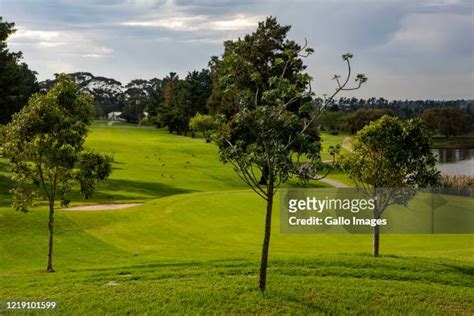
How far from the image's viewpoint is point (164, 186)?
5575 cm

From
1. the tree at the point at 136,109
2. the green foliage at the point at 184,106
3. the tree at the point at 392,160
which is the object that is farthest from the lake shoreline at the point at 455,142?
the tree at the point at 392,160

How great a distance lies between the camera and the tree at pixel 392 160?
70.9 feet

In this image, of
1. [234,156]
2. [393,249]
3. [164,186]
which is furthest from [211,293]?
[164,186]

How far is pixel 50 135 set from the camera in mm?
19906

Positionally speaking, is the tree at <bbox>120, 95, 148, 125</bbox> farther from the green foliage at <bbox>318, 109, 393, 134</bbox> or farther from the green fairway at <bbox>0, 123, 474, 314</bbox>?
the green fairway at <bbox>0, 123, 474, 314</bbox>

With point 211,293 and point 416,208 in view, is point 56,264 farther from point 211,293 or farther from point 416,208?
point 416,208

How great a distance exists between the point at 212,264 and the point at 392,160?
8.51 metres

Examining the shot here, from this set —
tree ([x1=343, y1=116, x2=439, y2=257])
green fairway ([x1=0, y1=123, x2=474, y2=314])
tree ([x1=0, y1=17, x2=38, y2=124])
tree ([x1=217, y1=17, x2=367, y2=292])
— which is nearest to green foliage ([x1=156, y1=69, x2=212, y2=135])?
tree ([x1=0, y1=17, x2=38, y2=124])

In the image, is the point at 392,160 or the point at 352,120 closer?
the point at 392,160

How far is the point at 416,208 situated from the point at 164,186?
2671cm

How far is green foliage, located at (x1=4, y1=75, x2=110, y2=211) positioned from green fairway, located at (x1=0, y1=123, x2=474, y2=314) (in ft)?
12.2

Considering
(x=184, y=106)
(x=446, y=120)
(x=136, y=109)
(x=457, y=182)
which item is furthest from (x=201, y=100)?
(x=446, y=120)

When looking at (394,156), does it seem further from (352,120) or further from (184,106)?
(352,120)

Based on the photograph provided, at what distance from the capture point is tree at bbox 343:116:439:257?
21625mm
